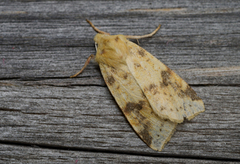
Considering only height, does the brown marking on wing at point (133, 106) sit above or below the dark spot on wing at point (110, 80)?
below

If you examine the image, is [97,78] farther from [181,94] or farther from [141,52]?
[181,94]

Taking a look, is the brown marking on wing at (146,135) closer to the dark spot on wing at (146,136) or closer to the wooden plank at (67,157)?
the dark spot on wing at (146,136)

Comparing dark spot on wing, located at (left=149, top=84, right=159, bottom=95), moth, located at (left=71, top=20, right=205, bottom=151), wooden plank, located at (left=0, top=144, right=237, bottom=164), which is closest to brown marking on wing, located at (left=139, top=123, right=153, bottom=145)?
moth, located at (left=71, top=20, right=205, bottom=151)

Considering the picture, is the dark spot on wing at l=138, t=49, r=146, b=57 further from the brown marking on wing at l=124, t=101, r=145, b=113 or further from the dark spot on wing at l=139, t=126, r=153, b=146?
the dark spot on wing at l=139, t=126, r=153, b=146

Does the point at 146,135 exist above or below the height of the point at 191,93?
below

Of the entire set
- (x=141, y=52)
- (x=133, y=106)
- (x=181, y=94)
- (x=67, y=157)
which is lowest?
(x=67, y=157)

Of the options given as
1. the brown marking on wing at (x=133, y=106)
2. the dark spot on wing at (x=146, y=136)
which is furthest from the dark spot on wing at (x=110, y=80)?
the dark spot on wing at (x=146, y=136)

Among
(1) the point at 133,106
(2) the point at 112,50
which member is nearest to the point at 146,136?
(1) the point at 133,106
